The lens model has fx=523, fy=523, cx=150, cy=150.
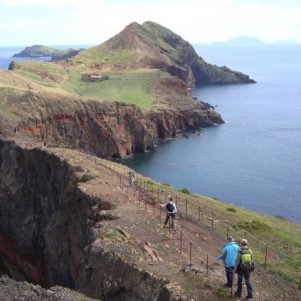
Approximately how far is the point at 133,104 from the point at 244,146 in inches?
1218

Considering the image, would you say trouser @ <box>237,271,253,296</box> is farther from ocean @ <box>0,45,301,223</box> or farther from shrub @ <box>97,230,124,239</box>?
ocean @ <box>0,45,301,223</box>

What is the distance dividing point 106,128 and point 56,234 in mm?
82506

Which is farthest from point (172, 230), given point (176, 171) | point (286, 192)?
point (176, 171)

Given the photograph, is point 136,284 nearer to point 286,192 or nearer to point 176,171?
point 286,192

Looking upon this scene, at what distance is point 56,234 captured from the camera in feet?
141

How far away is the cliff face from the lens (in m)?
111

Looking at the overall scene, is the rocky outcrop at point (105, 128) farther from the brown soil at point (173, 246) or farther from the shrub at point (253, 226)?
the shrub at point (253, 226)

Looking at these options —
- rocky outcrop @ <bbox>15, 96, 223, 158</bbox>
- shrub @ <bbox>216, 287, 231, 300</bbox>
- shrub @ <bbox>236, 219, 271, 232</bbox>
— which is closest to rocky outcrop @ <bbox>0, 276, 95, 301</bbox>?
shrub @ <bbox>216, 287, 231, 300</bbox>

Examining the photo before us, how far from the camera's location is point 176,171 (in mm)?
106625

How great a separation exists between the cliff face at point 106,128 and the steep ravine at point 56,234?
43.5 meters

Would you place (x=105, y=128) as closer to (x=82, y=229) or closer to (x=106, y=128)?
(x=106, y=128)

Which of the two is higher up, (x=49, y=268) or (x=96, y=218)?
(x=96, y=218)

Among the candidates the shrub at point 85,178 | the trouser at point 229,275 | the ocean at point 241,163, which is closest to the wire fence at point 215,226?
A: the shrub at point 85,178

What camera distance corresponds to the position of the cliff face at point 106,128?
111 meters
